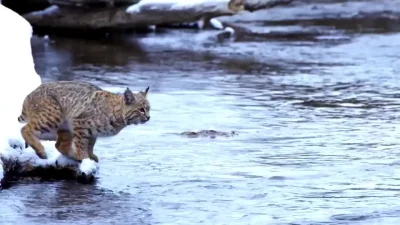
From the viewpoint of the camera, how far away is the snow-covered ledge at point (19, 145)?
8.66 meters

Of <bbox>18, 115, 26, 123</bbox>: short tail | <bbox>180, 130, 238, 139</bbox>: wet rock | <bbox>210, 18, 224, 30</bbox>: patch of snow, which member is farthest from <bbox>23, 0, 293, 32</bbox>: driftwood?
<bbox>18, 115, 26, 123</bbox>: short tail

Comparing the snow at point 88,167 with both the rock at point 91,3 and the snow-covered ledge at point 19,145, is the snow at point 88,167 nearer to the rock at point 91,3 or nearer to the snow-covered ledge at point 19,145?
the snow-covered ledge at point 19,145

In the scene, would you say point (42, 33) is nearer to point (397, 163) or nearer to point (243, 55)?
point (243, 55)

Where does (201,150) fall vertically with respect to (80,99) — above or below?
below

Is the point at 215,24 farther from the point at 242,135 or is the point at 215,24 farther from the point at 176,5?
the point at 242,135

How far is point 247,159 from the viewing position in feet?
30.7

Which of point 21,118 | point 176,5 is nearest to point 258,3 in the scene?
point 176,5

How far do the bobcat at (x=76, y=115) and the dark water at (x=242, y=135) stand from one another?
1.20ft

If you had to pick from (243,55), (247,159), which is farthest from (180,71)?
(247,159)

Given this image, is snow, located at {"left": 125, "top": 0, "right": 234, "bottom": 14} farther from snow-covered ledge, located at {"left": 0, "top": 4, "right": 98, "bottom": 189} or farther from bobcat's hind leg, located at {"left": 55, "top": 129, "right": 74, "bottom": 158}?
bobcat's hind leg, located at {"left": 55, "top": 129, "right": 74, "bottom": 158}

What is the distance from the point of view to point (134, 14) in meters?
18.8

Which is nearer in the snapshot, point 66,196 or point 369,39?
point 66,196

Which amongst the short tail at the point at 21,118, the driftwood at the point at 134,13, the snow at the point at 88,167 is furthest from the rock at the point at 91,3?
the snow at the point at 88,167

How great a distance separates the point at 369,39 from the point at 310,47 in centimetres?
142
